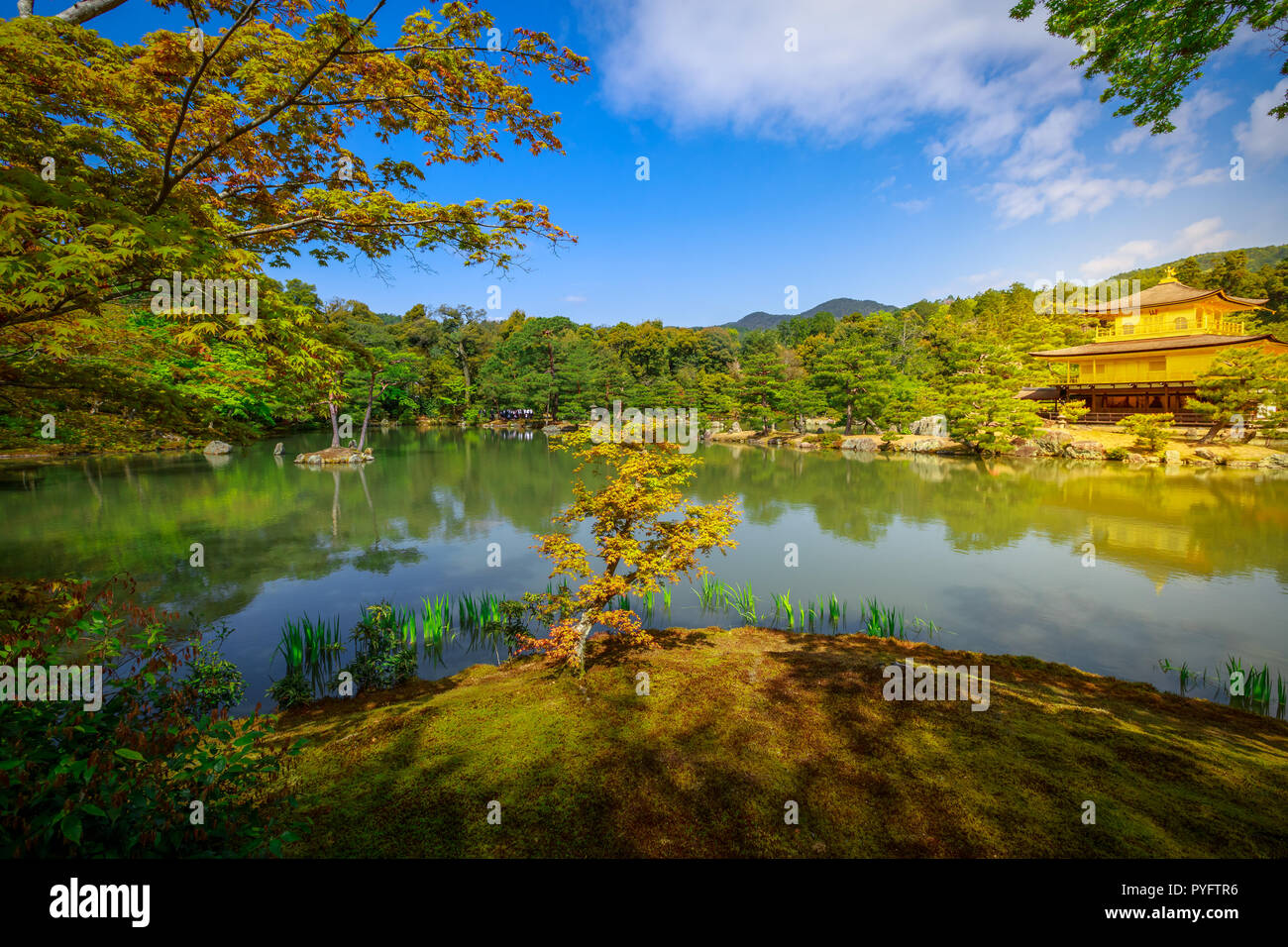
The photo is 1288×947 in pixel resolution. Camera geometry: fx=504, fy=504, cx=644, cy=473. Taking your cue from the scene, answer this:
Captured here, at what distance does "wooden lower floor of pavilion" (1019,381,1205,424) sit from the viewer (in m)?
24.9

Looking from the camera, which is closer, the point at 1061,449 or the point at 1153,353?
the point at 1061,449

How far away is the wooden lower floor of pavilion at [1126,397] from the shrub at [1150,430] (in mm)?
944

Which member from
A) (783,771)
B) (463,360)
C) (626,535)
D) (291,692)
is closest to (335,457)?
(291,692)

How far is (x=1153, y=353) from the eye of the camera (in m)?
25.4

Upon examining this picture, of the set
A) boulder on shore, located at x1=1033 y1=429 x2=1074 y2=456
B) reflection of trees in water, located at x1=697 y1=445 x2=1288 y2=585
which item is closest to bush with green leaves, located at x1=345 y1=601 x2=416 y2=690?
reflection of trees in water, located at x1=697 y1=445 x2=1288 y2=585

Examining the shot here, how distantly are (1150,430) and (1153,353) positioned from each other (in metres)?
6.04

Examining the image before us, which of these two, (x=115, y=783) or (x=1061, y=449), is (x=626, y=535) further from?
(x=1061, y=449)

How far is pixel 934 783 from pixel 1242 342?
112 feet

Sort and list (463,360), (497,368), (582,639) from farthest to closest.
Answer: (463,360)
(497,368)
(582,639)

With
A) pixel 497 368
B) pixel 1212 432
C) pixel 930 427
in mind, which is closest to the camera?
pixel 1212 432

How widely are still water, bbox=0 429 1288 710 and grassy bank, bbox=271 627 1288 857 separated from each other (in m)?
2.59

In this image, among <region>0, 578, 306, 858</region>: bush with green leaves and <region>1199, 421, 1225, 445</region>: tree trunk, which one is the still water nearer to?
<region>0, 578, 306, 858</region>: bush with green leaves

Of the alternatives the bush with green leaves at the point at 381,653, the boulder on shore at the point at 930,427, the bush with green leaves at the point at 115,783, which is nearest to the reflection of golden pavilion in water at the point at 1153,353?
the boulder on shore at the point at 930,427
